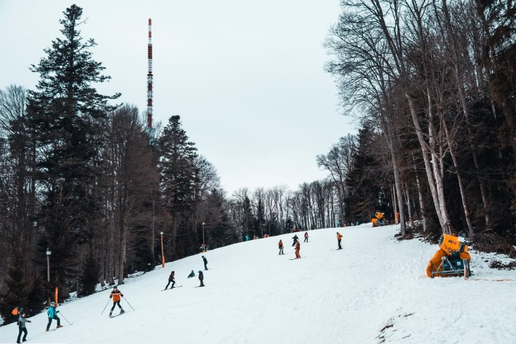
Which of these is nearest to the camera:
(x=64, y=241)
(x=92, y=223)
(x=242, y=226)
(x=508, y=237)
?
(x=508, y=237)

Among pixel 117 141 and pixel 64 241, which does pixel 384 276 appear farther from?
pixel 117 141

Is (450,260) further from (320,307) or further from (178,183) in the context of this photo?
(178,183)

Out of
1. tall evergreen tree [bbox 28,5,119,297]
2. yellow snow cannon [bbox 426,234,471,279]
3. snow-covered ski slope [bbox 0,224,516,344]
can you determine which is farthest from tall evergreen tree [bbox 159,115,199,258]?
yellow snow cannon [bbox 426,234,471,279]

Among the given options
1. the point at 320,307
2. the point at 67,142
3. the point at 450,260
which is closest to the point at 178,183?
the point at 67,142

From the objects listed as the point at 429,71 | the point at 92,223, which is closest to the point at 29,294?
the point at 92,223

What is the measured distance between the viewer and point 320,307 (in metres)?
15.5

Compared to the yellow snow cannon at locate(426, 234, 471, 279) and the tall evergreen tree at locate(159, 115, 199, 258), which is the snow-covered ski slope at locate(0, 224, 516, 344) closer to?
the yellow snow cannon at locate(426, 234, 471, 279)

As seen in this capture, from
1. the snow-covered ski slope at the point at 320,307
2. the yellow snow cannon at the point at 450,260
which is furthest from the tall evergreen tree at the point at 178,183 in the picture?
the yellow snow cannon at the point at 450,260

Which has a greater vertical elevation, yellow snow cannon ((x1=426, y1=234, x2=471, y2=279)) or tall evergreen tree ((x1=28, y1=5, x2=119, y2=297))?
tall evergreen tree ((x1=28, y1=5, x2=119, y2=297))

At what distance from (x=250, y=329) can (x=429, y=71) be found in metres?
15.6

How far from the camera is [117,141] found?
3322 centimetres

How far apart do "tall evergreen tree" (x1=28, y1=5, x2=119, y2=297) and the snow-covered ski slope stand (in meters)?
6.35

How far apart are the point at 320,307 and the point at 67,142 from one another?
25.4m

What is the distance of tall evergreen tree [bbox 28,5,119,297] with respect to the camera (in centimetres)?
2833
